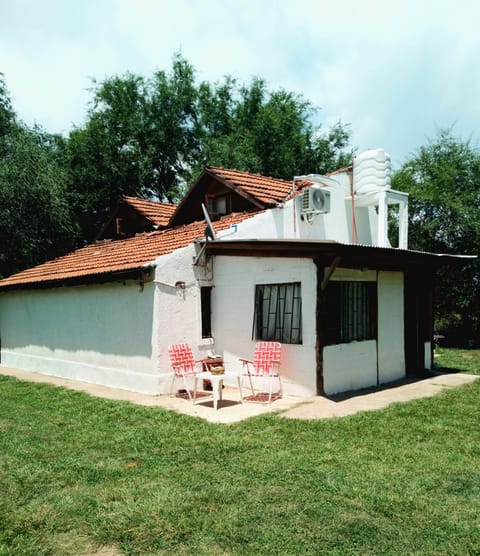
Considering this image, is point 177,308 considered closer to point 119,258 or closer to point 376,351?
point 119,258

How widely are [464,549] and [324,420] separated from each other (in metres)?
3.78

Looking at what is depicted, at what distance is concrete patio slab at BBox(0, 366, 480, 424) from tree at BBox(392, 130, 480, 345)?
26.2ft

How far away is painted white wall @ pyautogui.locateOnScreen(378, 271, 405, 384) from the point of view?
10.6 metres

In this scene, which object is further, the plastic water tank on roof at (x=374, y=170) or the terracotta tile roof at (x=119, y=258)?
the plastic water tank on roof at (x=374, y=170)

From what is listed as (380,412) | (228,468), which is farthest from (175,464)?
(380,412)

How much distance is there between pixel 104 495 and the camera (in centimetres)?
465

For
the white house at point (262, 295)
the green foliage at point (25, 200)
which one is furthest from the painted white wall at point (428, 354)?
the green foliage at point (25, 200)

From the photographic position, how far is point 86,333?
11.7 metres

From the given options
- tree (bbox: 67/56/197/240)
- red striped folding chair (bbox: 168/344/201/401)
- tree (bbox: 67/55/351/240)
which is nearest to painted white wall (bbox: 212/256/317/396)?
red striped folding chair (bbox: 168/344/201/401)

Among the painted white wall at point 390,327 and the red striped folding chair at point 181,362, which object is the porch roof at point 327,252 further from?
the red striped folding chair at point 181,362

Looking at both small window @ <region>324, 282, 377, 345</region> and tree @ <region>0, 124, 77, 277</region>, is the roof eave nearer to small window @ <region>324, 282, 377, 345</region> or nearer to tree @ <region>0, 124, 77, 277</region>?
small window @ <region>324, 282, 377, 345</region>

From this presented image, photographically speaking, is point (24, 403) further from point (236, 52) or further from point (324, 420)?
point (236, 52)

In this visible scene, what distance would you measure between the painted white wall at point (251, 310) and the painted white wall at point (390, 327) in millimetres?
2324

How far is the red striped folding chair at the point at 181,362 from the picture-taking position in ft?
30.2
